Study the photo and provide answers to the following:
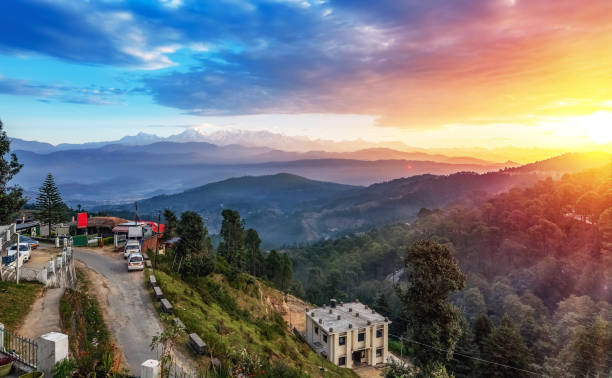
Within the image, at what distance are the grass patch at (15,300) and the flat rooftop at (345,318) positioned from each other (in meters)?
23.3

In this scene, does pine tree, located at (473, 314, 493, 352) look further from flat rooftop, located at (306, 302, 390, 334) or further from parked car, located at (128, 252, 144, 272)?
parked car, located at (128, 252, 144, 272)

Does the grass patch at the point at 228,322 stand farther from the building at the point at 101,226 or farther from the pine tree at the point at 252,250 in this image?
the pine tree at the point at 252,250

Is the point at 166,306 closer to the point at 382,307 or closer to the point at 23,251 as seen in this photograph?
the point at 23,251

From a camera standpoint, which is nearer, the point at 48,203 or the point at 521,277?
the point at 48,203

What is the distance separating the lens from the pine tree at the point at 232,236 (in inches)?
1908

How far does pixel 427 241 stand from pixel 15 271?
21402mm

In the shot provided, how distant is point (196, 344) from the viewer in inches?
475

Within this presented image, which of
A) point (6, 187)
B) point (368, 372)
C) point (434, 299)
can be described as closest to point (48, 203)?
point (6, 187)

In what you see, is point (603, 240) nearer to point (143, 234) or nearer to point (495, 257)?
point (495, 257)

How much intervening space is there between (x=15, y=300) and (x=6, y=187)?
640 inches

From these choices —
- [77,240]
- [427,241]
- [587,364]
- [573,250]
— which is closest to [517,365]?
[587,364]

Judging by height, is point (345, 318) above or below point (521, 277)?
above

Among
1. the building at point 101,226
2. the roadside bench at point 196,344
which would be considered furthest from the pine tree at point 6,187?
the roadside bench at point 196,344

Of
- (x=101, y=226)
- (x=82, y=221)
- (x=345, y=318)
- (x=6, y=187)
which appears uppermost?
(x=6, y=187)
